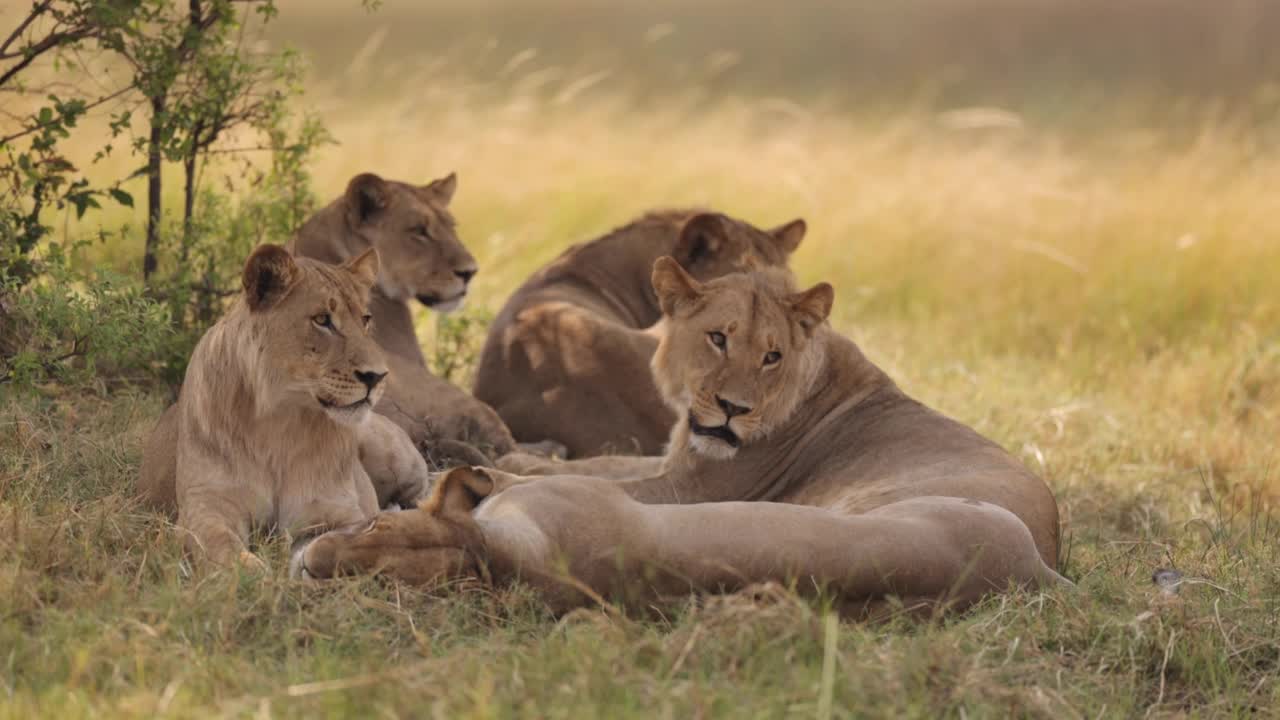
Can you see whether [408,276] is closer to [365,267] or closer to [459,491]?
[365,267]

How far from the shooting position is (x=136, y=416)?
17.5 feet

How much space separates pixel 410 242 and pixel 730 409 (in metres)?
1.71

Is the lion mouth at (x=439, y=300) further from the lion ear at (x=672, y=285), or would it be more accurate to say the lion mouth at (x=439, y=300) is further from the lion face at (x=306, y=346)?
the lion face at (x=306, y=346)

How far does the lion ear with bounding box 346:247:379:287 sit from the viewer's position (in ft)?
14.5

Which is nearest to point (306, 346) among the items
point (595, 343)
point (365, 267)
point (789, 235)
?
point (365, 267)

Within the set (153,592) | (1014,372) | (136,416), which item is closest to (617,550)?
(153,592)

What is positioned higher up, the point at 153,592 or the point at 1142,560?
the point at 153,592

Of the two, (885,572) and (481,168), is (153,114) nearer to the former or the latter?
(885,572)

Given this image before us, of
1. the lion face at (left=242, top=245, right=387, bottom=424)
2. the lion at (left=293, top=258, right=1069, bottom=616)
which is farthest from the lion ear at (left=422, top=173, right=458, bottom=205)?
the lion face at (left=242, top=245, right=387, bottom=424)

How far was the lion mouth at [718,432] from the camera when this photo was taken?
4750 mm

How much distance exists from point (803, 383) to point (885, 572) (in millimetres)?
1324

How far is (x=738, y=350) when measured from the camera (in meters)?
4.69

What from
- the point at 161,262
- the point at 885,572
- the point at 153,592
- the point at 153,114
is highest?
the point at 153,114

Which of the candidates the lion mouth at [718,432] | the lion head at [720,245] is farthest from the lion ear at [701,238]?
the lion mouth at [718,432]
